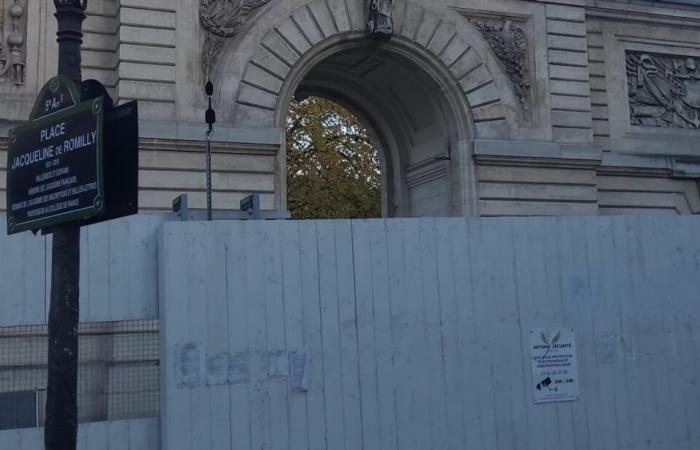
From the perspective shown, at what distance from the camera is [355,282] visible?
1150 cm

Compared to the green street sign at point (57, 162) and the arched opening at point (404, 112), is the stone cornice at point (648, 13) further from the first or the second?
the green street sign at point (57, 162)

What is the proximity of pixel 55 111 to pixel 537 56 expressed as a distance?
17.5 meters

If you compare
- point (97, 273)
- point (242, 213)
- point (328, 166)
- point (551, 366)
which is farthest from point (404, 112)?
point (97, 273)

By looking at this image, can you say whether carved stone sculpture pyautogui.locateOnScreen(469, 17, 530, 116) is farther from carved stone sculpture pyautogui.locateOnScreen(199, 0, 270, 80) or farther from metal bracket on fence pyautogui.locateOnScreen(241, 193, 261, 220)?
metal bracket on fence pyautogui.locateOnScreen(241, 193, 261, 220)

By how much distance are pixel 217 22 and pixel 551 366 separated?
11598 mm

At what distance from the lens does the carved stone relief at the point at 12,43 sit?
1959 cm

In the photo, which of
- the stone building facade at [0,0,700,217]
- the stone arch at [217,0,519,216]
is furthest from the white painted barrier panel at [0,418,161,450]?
the stone arch at [217,0,519,216]

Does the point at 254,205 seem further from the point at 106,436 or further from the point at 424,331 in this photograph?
the point at 106,436

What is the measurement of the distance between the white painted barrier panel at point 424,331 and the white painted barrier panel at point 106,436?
12.1 inches

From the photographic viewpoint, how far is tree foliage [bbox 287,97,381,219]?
36.1 meters

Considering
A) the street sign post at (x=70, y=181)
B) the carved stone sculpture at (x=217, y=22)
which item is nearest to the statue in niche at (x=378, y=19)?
the carved stone sculpture at (x=217, y=22)

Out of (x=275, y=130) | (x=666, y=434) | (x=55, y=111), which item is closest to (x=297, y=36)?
(x=275, y=130)

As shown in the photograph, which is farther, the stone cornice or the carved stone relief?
the stone cornice

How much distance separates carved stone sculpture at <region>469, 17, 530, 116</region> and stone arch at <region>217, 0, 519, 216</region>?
0.21m
